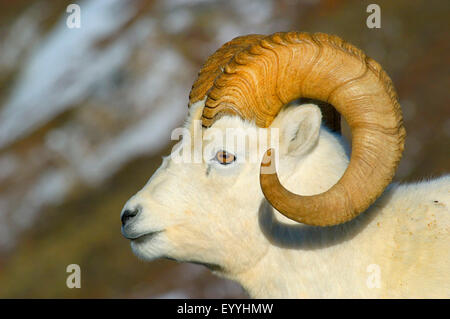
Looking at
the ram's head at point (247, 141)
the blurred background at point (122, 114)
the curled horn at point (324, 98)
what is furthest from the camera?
the blurred background at point (122, 114)

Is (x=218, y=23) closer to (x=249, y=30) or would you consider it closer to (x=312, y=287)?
(x=249, y=30)

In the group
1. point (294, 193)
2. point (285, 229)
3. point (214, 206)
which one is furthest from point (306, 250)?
point (214, 206)

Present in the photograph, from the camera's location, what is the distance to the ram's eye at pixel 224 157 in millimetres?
5410

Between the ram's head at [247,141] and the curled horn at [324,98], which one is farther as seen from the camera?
the ram's head at [247,141]

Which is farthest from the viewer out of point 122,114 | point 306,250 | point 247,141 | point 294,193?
point 122,114

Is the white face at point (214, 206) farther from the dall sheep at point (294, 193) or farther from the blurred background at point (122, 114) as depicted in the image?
the blurred background at point (122, 114)

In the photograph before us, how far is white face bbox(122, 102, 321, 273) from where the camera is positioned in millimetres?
5367

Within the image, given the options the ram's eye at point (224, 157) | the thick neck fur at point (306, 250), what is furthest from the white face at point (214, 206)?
the thick neck fur at point (306, 250)

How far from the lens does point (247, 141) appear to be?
5.44 metres

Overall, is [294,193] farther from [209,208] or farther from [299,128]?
[209,208]

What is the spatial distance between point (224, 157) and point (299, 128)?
2.23ft

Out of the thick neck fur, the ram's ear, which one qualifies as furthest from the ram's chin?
the ram's ear

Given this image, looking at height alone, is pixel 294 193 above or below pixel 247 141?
below
